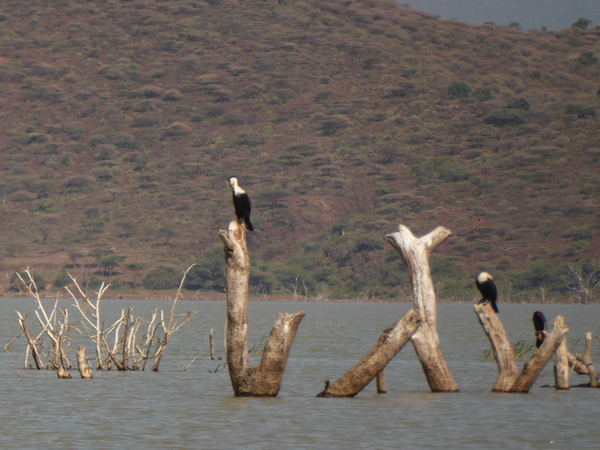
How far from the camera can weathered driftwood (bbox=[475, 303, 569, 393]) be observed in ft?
62.1

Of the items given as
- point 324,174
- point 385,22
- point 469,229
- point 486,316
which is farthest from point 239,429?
point 385,22

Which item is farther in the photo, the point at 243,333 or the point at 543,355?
the point at 543,355

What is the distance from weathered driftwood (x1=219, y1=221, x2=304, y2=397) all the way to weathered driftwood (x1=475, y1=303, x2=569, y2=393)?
11.1ft

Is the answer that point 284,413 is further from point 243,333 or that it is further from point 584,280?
point 584,280

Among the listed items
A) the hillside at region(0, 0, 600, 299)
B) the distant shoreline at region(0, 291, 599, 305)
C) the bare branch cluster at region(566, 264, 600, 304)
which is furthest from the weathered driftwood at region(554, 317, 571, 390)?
the distant shoreline at region(0, 291, 599, 305)

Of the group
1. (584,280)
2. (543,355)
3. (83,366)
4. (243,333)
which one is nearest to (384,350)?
(243,333)

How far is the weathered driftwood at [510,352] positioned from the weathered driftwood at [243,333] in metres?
3.38

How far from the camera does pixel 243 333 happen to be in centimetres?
1828

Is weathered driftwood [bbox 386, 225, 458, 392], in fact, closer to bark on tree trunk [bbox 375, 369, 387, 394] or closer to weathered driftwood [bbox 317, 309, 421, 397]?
weathered driftwood [bbox 317, 309, 421, 397]

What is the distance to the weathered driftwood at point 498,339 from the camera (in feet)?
63.6

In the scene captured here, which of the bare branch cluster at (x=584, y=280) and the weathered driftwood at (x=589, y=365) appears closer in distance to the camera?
the weathered driftwood at (x=589, y=365)

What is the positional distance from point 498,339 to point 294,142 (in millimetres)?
100974

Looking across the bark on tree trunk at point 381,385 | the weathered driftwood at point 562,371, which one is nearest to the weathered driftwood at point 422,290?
the bark on tree trunk at point 381,385

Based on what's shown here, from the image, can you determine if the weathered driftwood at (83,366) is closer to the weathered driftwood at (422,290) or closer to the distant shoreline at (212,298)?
the weathered driftwood at (422,290)
